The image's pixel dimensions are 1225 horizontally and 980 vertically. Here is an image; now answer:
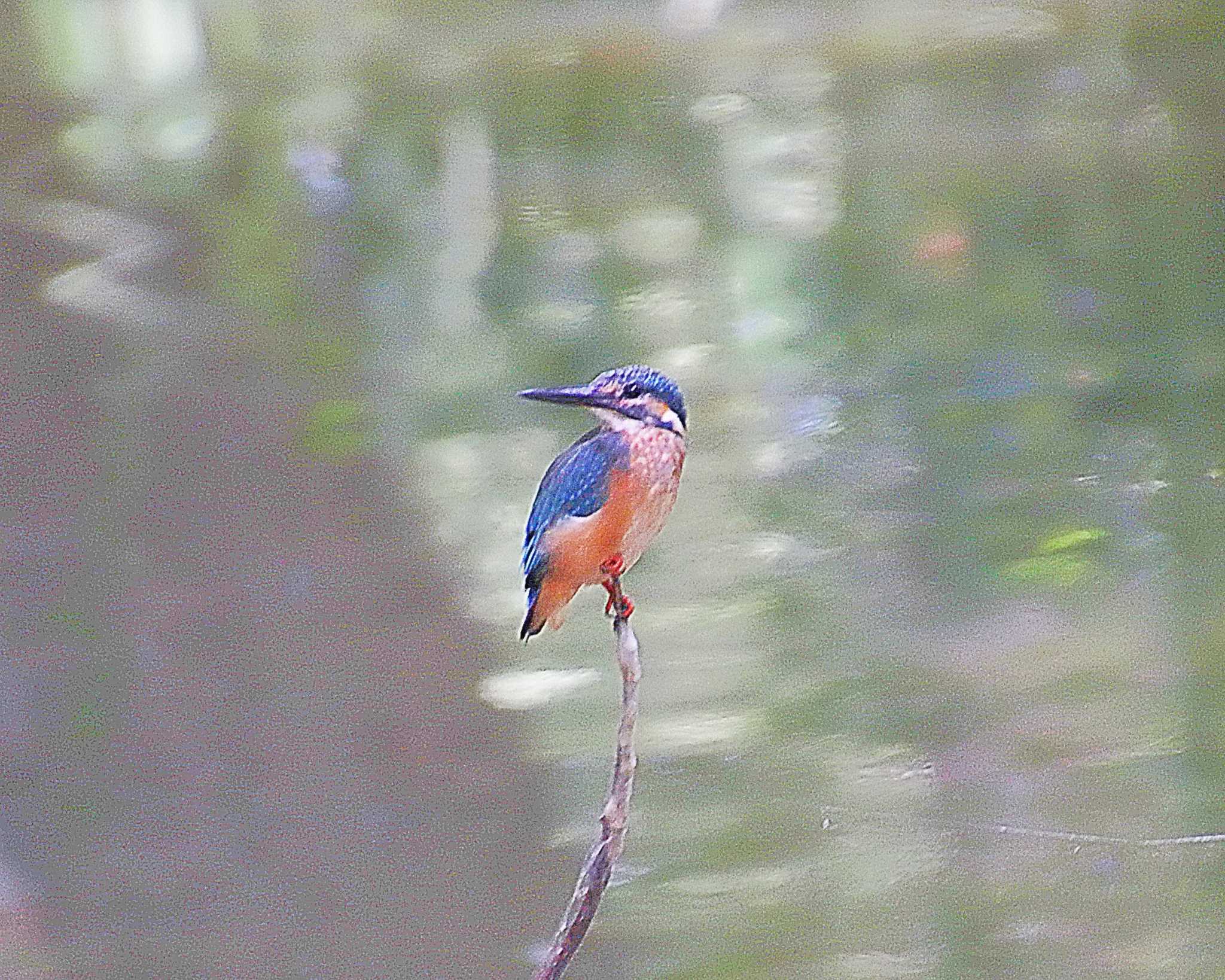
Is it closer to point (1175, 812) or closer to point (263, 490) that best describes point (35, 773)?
point (263, 490)

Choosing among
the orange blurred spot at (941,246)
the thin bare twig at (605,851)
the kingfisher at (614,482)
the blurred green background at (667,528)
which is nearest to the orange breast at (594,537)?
the kingfisher at (614,482)

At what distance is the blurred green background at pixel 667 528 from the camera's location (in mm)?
2355

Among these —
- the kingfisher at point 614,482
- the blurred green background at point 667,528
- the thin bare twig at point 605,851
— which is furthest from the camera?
the blurred green background at point 667,528

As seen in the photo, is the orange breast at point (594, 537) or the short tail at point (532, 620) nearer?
the orange breast at point (594, 537)

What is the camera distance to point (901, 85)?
5.59 m

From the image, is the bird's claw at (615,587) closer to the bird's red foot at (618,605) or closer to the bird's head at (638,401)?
the bird's red foot at (618,605)

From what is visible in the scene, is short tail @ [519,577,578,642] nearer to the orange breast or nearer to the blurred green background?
the orange breast

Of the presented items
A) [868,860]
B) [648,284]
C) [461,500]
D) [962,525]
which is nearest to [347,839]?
[868,860]

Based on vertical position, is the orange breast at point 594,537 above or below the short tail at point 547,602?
above

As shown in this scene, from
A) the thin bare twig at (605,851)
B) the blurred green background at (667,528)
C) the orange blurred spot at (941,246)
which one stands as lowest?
the orange blurred spot at (941,246)

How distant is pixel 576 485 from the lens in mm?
1555

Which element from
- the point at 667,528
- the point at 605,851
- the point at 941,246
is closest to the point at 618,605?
the point at 605,851

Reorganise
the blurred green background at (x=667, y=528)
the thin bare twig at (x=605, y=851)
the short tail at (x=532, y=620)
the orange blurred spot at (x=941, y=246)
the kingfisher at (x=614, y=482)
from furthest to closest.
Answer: the orange blurred spot at (x=941, y=246), the blurred green background at (x=667, y=528), the short tail at (x=532, y=620), the kingfisher at (x=614, y=482), the thin bare twig at (x=605, y=851)

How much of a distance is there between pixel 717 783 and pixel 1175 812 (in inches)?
22.9
